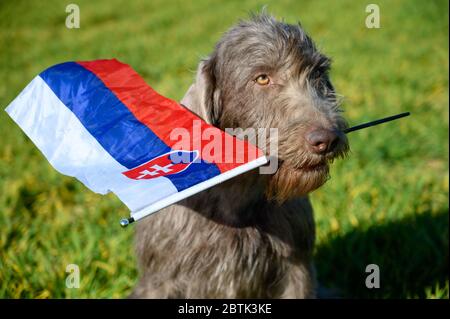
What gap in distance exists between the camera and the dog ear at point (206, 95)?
3043 millimetres

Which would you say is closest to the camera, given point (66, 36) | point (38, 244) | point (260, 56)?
point (260, 56)

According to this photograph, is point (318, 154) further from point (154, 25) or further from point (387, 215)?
point (154, 25)

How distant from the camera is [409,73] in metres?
9.19

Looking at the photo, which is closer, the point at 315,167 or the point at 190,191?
the point at 190,191

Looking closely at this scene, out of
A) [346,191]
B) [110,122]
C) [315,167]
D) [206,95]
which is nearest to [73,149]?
[110,122]

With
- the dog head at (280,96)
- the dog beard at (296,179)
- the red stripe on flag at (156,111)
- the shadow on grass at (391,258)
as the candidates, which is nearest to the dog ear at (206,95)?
the dog head at (280,96)

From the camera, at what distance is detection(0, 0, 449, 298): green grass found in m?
4.29

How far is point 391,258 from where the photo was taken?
4.54m

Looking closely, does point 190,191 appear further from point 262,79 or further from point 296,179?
point 262,79

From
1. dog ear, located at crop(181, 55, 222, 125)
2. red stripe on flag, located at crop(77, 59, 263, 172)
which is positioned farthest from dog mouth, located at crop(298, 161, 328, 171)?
dog ear, located at crop(181, 55, 222, 125)

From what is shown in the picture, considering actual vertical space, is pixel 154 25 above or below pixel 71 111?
above

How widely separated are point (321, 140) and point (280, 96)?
0.43 meters
